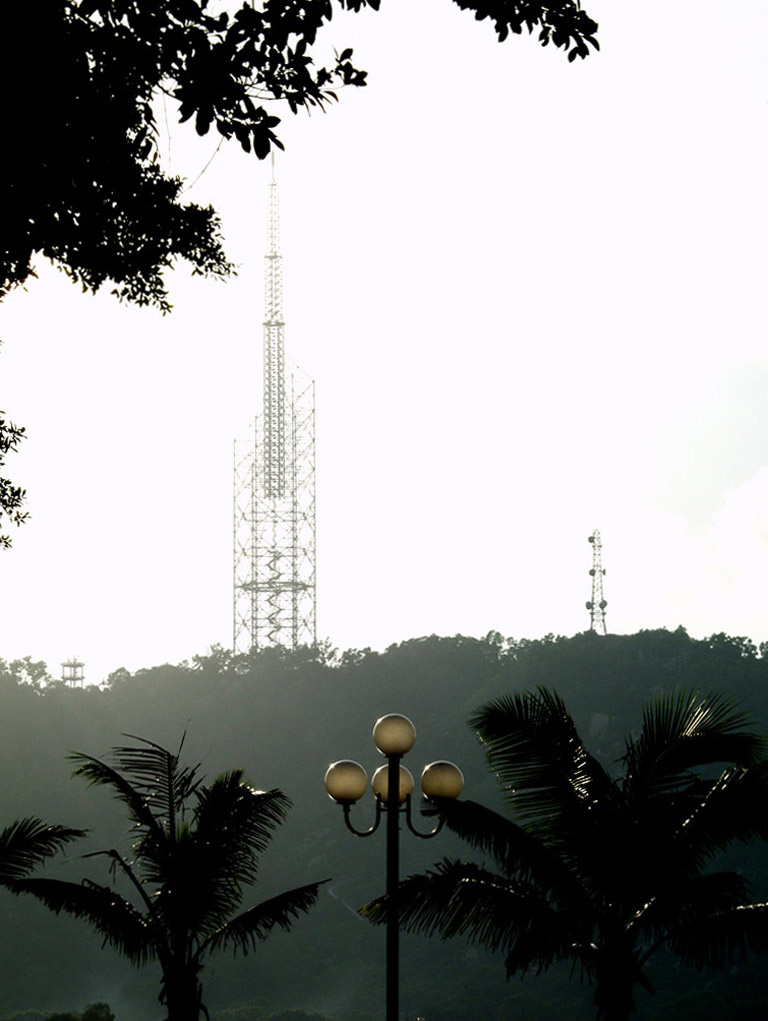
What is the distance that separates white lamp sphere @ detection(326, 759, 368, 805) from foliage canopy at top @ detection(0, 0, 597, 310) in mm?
5863

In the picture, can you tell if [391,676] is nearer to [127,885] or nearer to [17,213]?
[127,885]

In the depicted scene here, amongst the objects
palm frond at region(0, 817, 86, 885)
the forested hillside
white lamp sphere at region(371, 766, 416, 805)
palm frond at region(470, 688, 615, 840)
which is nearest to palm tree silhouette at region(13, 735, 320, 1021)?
palm frond at region(0, 817, 86, 885)

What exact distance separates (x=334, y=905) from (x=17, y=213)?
241 ft

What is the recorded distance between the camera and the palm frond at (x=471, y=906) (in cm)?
1124

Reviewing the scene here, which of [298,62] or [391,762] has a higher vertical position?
[298,62]

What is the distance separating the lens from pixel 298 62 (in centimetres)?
737

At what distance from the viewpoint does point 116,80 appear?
7.91 m

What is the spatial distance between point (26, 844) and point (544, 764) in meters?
4.95

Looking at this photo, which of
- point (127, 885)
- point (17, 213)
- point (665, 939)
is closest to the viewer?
point (17, 213)

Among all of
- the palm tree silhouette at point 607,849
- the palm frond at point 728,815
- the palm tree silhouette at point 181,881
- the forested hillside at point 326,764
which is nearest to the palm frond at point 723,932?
the palm tree silhouette at point 607,849

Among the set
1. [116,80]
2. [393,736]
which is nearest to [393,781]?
[393,736]

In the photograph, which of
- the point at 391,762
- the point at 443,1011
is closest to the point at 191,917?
the point at 391,762

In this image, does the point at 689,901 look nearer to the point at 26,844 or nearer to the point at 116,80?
the point at 26,844

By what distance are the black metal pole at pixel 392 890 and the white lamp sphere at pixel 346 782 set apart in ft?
0.95
